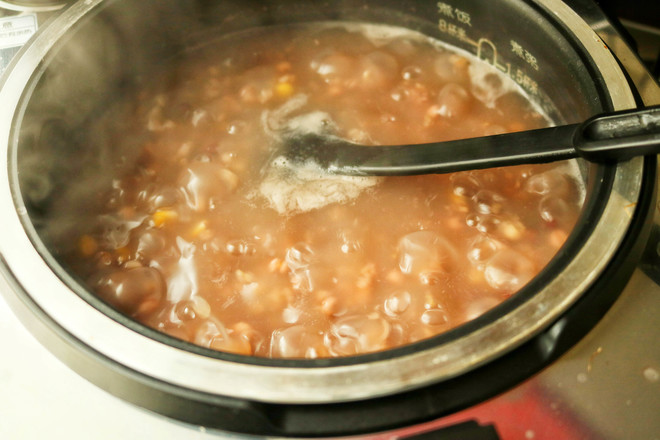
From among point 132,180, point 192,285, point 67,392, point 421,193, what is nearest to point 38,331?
point 67,392

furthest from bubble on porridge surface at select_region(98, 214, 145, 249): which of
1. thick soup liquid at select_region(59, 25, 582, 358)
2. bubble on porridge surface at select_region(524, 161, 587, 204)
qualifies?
bubble on porridge surface at select_region(524, 161, 587, 204)

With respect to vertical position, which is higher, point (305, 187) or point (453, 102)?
point (453, 102)

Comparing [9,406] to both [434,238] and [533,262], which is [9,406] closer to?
[434,238]

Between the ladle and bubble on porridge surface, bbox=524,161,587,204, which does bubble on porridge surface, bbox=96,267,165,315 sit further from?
bubble on porridge surface, bbox=524,161,587,204

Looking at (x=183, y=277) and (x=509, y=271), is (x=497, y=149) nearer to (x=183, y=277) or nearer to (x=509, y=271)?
(x=509, y=271)

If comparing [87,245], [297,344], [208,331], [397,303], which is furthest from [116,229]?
[397,303]
